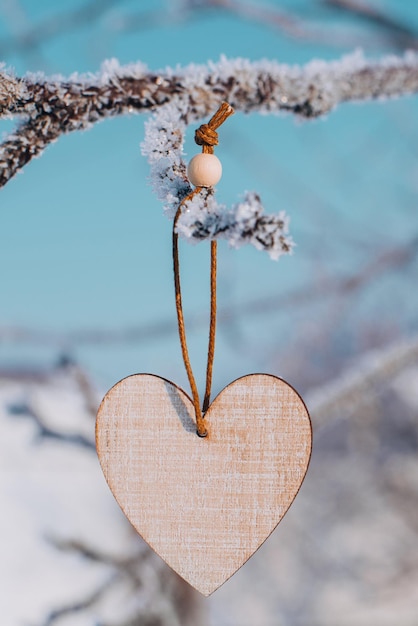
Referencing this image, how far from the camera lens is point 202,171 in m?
0.29

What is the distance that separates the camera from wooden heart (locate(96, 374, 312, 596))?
1.11ft

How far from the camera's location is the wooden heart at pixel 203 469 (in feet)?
1.11

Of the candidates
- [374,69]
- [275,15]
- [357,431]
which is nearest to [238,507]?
[374,69]

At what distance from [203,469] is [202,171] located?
0.52ft

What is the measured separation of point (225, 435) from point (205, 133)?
0.53 ft

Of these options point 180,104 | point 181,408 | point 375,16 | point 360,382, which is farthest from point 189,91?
point 375,16

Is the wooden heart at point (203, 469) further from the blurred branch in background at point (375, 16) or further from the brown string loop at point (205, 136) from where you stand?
the blurred branch in background at point (375, 16)

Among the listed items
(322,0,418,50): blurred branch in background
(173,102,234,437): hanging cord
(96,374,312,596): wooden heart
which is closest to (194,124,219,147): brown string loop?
(173,102,234,437): hanging cord

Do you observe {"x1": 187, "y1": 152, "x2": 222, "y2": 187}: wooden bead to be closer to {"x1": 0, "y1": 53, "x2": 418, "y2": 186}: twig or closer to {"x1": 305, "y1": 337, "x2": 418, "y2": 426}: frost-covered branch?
{"x1": 0, "y1": 53, "x2": 418, "y2": 186}: twig

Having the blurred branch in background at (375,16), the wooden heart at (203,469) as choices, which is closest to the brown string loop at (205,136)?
the wooden heart at (203,469)

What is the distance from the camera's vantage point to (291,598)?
82 centimetres

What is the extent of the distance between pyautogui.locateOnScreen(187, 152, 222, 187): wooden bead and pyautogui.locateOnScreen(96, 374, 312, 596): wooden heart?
111mm

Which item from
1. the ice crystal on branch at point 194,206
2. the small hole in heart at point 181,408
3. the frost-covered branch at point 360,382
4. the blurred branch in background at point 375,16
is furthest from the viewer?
the blurred branch in background at point 375,16

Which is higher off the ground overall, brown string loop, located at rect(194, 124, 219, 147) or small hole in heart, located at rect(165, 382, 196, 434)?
brown string loop, located at rect(194, 124, 219, 147)
